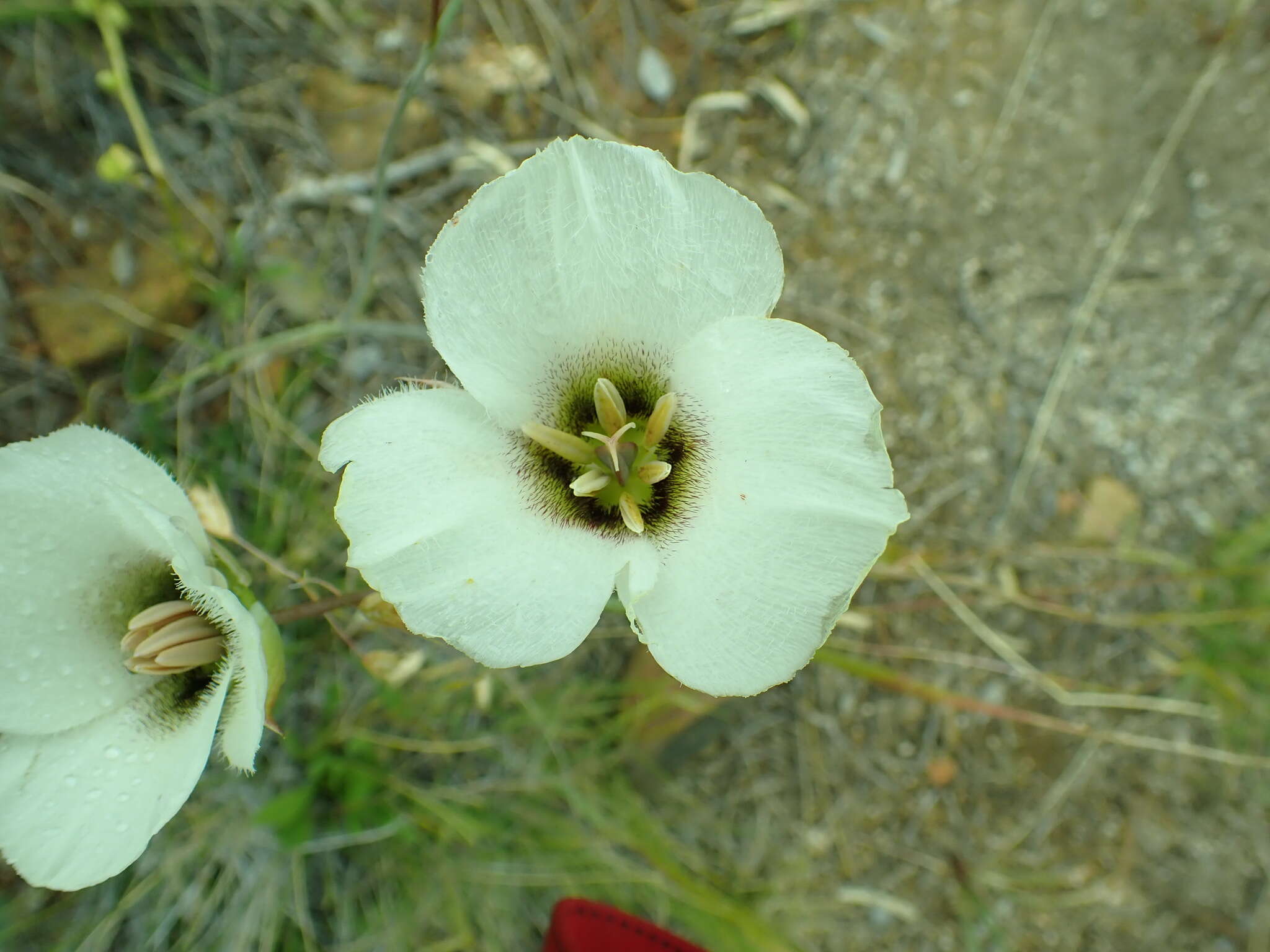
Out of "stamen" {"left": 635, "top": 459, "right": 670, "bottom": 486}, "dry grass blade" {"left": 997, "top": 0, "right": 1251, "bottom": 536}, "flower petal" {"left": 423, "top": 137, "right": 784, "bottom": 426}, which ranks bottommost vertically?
"dry grass blade" {"left": 997, "top": 0, "right": 1251, "bottom": 536}

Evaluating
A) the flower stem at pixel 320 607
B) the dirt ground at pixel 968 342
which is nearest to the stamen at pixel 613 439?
the flower stem at pixel 320 607

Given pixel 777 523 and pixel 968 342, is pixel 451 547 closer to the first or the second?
pixel 777 523

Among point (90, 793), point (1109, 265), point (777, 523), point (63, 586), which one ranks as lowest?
point (1109, 265)

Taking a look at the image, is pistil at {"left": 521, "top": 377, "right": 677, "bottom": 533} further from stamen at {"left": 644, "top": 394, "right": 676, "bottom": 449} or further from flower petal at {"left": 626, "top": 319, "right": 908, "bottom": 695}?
flower petal at {"left": 626, "top": 319, "right": 908, "bottom": 695}

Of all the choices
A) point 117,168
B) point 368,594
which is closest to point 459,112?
point 117,168

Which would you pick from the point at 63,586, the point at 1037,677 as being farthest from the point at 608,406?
the point at 1037,677

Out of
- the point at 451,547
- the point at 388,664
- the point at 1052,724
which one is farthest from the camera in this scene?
the point at 1052,724

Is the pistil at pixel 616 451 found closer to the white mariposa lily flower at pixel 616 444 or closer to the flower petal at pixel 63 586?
the white mariposa lily flower at pixel 616 444

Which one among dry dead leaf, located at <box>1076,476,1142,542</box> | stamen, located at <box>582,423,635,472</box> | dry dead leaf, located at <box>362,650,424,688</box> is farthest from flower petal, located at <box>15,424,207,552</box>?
dry dead leaf, located at <box>1076,476,1142,542</box>
